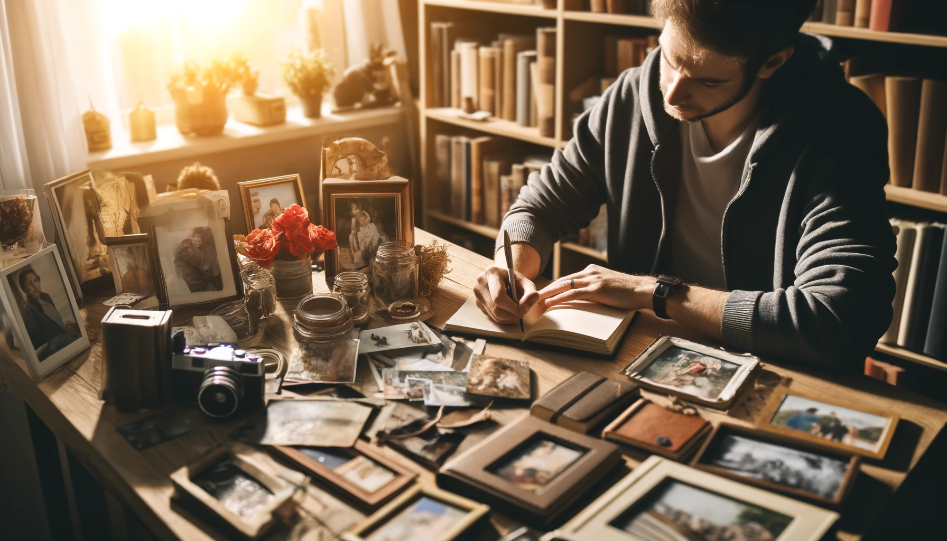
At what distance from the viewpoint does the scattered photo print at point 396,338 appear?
1330 millimetres

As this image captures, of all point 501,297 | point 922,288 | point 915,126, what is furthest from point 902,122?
point 501,297

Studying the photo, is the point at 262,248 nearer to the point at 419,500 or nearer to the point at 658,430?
the point at 419,500

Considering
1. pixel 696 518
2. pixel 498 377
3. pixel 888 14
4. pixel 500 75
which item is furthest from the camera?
pixel 500 75

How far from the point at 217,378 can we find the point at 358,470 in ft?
0.87

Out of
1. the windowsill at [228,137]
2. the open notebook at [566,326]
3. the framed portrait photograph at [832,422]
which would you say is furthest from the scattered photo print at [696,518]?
the windowsill at [228,137]

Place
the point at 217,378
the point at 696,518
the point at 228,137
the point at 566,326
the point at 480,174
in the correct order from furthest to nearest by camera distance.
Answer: the point at 480,174 → the point at 228,137 → the point at 566,326 → the point at 217,378 → the point at 696,518

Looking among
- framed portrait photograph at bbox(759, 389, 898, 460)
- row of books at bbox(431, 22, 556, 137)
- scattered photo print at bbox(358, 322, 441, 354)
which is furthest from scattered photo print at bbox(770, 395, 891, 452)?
row of books at bbox(431, 22, 556, 137)

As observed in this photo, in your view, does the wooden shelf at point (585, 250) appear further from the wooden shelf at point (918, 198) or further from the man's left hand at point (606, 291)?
the man's left hand at point (606, 291)

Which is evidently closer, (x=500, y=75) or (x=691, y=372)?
(x=691, y=372)

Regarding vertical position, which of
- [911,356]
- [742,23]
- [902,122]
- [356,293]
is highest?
[742,23]

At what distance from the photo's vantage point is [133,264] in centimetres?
143

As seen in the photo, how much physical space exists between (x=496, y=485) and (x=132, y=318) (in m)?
0.61

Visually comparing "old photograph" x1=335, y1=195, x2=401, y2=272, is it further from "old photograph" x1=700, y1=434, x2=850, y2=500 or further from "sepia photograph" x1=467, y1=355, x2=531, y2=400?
"old photograph" x1=700, y1=434, x2=850, y2=500

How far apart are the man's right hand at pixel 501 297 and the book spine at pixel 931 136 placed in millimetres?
1182
